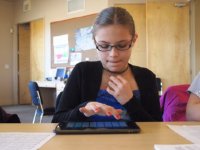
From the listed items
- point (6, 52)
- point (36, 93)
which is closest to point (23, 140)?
point (36, 93)

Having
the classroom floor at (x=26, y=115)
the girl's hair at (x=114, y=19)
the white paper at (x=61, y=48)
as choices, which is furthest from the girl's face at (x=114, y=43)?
the white paper at (x=61, y=48)

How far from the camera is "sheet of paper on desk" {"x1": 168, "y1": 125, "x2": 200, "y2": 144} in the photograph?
0.70 meters

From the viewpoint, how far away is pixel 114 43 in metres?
1.00

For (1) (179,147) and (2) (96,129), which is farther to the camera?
(2) (96,129)

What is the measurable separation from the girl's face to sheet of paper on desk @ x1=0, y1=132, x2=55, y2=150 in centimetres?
40

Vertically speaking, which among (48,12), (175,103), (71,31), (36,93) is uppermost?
(48,12)

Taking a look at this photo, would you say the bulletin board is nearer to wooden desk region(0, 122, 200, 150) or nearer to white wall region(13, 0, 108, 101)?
white wall region(13, 0, 108, 101)

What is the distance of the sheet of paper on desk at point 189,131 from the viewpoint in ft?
2.28

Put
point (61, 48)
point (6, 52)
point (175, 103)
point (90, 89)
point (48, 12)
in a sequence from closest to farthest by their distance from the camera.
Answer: point (90, 89), point (175, 103), point (61, 48), point (48, 12), point (6, 52)

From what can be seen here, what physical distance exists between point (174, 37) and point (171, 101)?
10.9ft

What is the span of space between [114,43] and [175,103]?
60 cm

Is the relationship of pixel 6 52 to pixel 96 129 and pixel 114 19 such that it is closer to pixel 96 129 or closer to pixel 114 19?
pixel 114 19

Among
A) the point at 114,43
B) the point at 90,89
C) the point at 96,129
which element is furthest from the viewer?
the point at 90,89

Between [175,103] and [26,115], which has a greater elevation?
[175,103]
